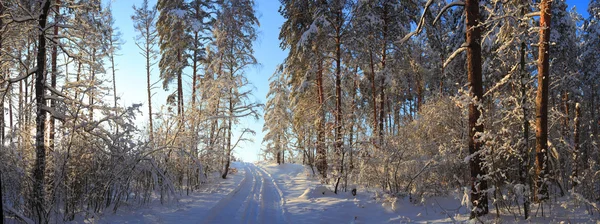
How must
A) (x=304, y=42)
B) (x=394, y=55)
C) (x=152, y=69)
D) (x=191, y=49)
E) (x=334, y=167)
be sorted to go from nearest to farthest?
1. (x=334, y=167)
2. (x=304, y=42)
3. (x=394, y=55)
4. (x=191, y=49)
5. (x=152, y=69)

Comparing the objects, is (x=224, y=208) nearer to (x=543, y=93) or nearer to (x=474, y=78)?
(x=474, y=78)

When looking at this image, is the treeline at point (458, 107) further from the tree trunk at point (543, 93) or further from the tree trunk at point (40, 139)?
the tree trunk at point (40, 139)

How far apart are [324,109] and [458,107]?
651 centimetres

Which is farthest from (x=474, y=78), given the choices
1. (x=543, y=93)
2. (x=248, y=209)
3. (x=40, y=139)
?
(x=40, y=139)

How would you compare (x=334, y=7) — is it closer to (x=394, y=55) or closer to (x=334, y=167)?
(x=394, y=55)

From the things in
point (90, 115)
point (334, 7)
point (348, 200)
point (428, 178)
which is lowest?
point (348, 200)

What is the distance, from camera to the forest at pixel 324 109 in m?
7.00

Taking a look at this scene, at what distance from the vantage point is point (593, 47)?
22328 millimetres

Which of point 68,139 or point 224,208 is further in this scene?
point 224,208

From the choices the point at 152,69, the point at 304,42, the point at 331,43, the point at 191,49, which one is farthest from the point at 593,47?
the point at 152,69

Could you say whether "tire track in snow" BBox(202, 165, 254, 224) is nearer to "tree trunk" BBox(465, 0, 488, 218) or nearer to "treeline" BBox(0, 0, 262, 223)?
"treeline" BBox(0, 0, 262, 223)

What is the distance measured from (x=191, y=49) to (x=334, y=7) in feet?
27.5

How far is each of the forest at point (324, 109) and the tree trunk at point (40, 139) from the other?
0.03m

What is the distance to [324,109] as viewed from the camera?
1639 cm
